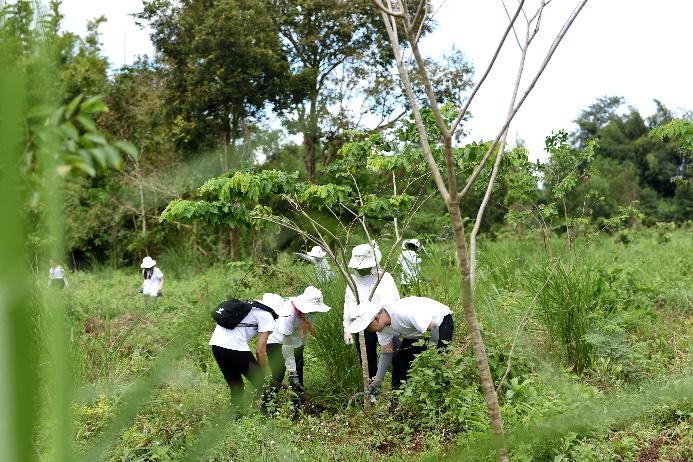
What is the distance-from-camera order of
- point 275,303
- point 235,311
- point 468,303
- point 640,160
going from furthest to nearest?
point 640,160 < point 275,303 < point 235,311 < point 468,303

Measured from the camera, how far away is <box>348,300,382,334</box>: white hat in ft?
19.4

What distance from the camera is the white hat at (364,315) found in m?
5.91

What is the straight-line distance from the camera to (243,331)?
262 inches

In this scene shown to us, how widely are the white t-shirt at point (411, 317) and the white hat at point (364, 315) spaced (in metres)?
0.27

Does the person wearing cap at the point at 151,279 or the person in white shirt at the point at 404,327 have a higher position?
the person wearing cap at the point at 151,279

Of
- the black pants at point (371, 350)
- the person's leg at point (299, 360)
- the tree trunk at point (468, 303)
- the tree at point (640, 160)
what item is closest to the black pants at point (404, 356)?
the black pants at point (371, 350)

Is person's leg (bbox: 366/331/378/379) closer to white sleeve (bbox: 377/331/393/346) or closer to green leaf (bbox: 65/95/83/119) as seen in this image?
white sleeve (bbox: 377/331/393/346)

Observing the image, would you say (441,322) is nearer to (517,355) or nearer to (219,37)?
(517,355)

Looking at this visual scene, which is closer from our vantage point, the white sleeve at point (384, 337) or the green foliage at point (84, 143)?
the green foliage at point (84, 143)

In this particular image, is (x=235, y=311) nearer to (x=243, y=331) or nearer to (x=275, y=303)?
(x=243, y=331)

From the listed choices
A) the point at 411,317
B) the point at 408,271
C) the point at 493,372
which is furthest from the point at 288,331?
the point at 493,372

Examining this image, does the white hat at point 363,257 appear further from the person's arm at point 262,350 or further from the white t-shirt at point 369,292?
the person's arm at point 262,350

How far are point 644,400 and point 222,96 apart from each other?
60.6 ft

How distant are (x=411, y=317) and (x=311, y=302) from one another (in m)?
0.92
